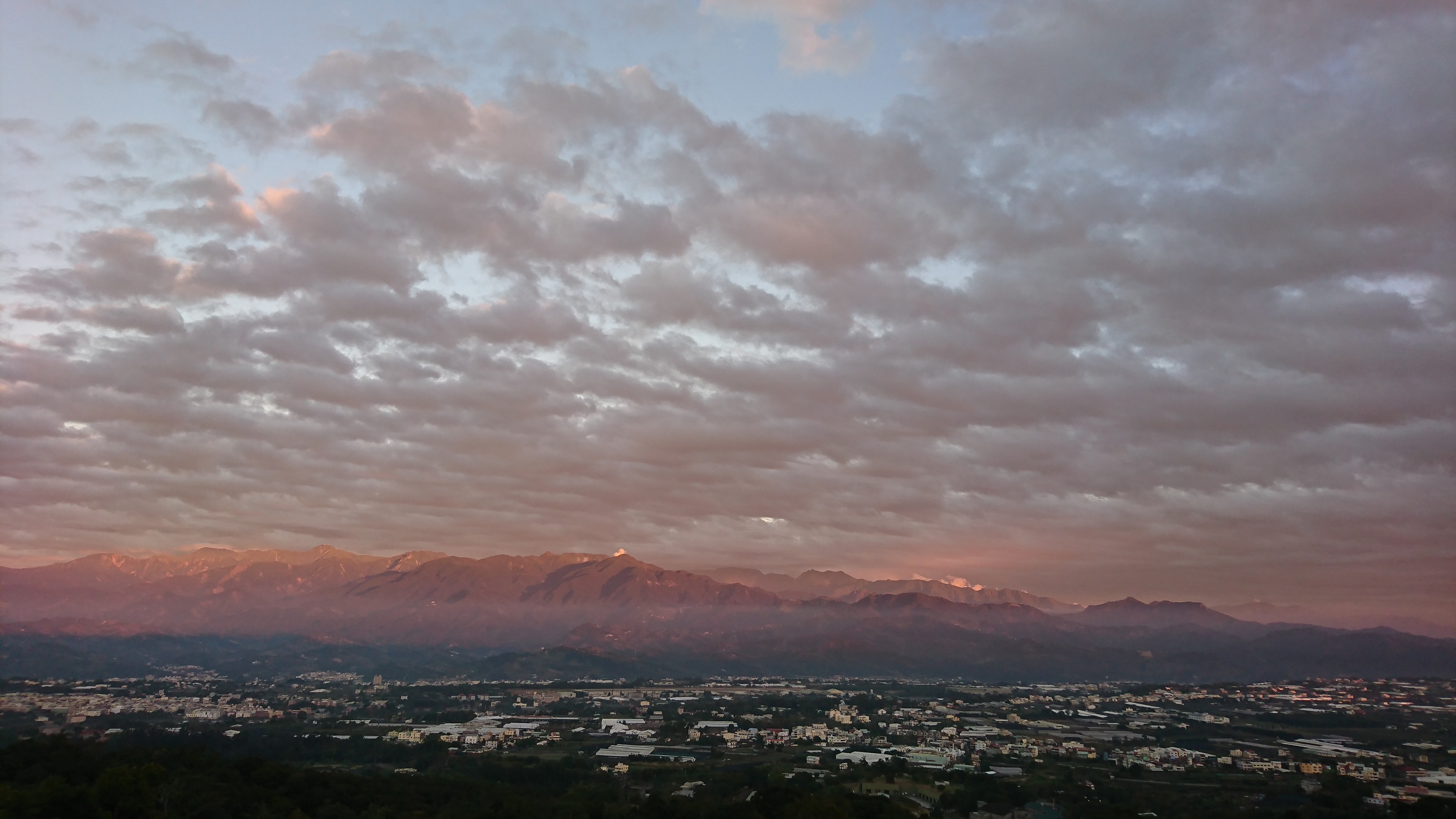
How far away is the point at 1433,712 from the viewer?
385ft

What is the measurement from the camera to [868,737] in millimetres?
99625

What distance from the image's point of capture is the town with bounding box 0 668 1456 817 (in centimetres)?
6600

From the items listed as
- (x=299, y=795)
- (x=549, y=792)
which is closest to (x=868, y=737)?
(x=549, y=792)

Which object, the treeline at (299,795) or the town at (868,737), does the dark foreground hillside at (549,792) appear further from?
the town at (868,737)

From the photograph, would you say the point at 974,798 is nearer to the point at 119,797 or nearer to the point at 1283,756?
the point at 1283,756

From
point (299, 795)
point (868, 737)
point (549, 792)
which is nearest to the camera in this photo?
point (299, 795)

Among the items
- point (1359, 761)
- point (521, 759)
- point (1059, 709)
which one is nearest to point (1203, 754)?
point (1359, 761)

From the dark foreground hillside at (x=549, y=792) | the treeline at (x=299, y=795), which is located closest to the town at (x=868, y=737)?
the dark foreground hillside at (x=549, y=792)

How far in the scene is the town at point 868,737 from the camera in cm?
6600

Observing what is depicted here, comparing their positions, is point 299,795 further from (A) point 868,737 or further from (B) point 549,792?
(A) point 868,737

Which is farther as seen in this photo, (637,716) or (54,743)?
(637,716)

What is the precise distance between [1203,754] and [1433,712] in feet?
189

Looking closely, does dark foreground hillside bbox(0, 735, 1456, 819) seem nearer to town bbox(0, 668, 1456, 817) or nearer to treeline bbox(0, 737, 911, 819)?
treeline bbox(0, 737, 911, 819)

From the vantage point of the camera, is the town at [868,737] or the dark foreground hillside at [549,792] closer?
the dark foreground hillside at [549,792]
